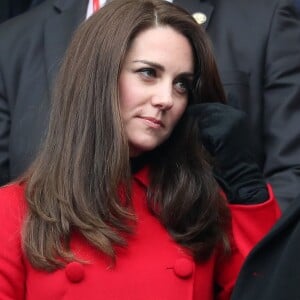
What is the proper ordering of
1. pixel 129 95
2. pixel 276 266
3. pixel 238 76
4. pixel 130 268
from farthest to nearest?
pixel 238 76
pixel 129 95
pixel 130 268
pixel 276 266

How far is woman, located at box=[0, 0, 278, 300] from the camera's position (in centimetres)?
217

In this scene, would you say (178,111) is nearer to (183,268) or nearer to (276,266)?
(183,268)

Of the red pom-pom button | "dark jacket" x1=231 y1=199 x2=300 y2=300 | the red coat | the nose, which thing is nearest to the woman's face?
the nose

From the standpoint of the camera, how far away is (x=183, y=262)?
7.30 ft

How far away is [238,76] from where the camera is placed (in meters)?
2.86

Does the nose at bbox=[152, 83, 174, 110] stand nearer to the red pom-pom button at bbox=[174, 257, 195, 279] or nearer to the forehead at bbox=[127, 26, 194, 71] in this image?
the forehead at bbox=[127, 26, 194, 71]

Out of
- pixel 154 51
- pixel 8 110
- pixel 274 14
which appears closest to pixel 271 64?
pixel 274 14

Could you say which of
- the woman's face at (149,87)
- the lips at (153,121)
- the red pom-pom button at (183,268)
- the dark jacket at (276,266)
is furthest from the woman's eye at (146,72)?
the dark jacket at (276,266)

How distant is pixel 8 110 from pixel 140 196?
2.69ft

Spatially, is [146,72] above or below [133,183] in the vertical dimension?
above

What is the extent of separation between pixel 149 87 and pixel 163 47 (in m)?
0.12

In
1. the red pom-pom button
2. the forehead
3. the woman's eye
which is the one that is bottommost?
the red pom-pom button

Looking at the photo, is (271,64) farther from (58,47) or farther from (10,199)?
(10,199)

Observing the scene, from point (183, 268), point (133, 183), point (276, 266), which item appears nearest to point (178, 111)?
point (133, 183)
